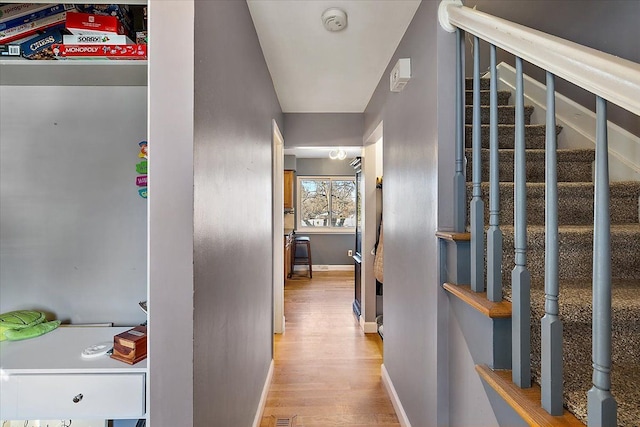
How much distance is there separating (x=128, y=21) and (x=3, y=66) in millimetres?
527

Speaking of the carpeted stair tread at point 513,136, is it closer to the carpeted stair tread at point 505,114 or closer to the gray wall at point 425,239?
the carpeted stair tread at point 505,114

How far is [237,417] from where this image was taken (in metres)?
1.46

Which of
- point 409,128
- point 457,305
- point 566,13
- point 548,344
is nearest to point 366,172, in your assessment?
point 409,128

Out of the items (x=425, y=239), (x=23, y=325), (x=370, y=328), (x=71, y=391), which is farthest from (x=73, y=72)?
(x=370, y=328)

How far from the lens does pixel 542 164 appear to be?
1676 millimetres

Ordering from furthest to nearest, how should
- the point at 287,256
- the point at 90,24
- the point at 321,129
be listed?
the point at 287,256
the point at 321,129
the point at 90,24

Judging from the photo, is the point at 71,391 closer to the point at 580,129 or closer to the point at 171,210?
the point at 171,210

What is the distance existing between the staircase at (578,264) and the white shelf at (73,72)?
1.57 m

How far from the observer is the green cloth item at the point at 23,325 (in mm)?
1283

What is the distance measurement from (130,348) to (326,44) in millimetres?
1953

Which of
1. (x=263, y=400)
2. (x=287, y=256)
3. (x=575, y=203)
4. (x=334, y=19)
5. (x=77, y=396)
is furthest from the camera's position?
(x=287, y=256)

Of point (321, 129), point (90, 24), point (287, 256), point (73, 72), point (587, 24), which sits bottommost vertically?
point (287, 256)

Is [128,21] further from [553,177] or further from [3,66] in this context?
[553,177]

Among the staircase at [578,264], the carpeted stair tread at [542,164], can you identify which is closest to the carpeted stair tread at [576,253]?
the staircase at [578,264]
